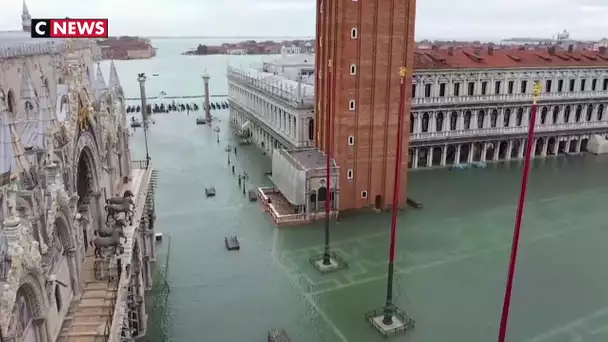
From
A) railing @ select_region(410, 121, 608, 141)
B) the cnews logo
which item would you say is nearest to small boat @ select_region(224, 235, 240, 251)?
the cnews logo

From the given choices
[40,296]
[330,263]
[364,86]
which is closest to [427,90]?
[364,86]

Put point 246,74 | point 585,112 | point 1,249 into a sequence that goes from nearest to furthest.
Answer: point 1,249 < point 585,112 < point 246,74

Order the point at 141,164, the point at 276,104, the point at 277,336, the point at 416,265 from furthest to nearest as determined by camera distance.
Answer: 1. the point at 276,104
2. the point at 141,164
3. the point at 416,265
4. the point at 277,336

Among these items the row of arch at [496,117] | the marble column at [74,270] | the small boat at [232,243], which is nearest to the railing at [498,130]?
the row of arch at [496,117]

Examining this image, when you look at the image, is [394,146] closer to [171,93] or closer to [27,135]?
[27,135]

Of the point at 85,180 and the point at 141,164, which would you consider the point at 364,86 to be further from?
the point at 85,180

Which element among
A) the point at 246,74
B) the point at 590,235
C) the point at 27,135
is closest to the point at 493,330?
the point at 590,235

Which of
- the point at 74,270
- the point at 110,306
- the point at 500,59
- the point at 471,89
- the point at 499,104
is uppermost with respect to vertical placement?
the point at 500,59

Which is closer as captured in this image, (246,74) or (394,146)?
(394,146)

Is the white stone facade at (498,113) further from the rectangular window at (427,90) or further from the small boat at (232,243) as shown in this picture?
the small boat at (232,243)
